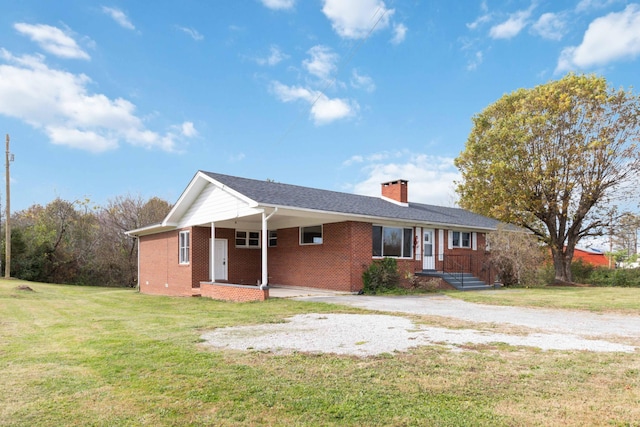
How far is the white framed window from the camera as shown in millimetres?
20344

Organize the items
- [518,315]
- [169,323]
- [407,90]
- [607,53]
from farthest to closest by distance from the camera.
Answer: [407,90] → [607,53] → [518,315] → [169,323]

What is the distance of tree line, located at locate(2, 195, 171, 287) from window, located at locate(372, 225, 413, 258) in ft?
71.9

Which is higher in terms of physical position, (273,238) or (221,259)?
(273,238)

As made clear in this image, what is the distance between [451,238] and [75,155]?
23.9 metres

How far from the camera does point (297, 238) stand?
62.2 feet

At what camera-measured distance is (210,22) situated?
15.6 m

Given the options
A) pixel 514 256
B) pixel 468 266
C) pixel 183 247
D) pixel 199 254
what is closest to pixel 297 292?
pixel 199 254

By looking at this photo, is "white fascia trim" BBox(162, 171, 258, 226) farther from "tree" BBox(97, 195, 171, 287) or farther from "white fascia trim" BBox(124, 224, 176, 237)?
"tree" BBox(97, 195, 171, 287)

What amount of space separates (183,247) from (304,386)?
1603 centimetres

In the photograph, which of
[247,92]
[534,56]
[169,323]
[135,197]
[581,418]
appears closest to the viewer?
[581,418]

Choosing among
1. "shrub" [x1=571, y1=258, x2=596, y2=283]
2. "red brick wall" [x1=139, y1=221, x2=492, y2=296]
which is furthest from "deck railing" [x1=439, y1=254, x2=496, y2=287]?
"shrub" [x1=571, y1=258, x2=596, y2=283]

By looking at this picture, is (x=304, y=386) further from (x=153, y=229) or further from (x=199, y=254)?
(x=153, y=229)

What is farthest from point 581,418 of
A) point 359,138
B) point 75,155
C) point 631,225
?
point 75,155

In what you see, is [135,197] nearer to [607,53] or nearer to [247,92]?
[247,92]
